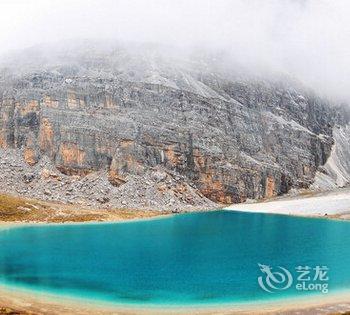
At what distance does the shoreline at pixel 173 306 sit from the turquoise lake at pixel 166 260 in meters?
1.06

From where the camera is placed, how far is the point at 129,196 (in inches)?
6029

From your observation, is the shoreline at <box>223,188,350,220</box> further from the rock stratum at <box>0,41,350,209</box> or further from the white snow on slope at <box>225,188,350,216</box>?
the rock stratum at <box>0,41,350,209</box>

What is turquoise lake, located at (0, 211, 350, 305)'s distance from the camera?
155ft

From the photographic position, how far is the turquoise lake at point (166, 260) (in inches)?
1860

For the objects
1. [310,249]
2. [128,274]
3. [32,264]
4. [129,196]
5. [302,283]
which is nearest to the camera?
[302,283]

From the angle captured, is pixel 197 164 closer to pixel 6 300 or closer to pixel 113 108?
pixel 113 108


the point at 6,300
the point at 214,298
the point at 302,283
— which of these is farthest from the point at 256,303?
the point at 6,300

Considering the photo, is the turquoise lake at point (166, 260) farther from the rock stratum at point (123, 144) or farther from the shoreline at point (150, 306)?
the rock stratum at point (123, 144)

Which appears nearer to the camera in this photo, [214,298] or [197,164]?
[214,298]

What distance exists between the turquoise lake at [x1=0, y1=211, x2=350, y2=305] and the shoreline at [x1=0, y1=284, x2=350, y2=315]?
1.06 meters

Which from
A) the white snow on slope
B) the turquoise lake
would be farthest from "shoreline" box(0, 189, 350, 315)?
the white snow on slope

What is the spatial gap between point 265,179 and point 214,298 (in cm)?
14914

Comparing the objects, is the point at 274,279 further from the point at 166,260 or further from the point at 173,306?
the point at 166,260

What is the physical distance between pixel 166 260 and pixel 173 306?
63.0 ft
